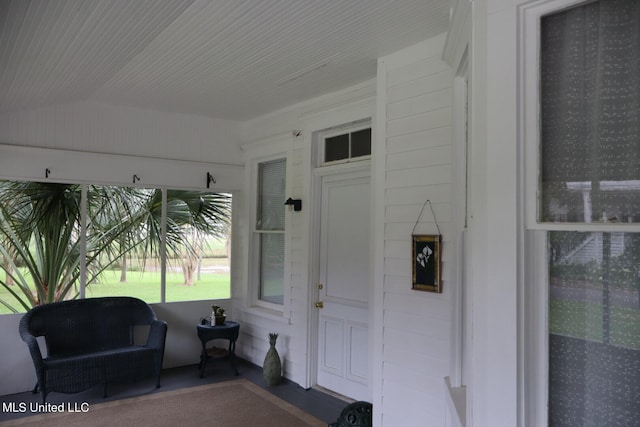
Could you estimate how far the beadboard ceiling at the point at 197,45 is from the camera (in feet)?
8.03

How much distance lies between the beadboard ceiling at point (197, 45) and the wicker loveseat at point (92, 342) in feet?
6.63

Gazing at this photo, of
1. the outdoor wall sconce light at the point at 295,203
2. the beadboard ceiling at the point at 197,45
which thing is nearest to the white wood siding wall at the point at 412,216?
the beadboard ceiling at the point at 197,45

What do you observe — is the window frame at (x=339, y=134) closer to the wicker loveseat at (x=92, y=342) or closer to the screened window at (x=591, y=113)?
the wicker loveseat at (x=92, y=342)

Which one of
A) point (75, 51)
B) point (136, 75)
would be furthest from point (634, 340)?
point (136, 75)

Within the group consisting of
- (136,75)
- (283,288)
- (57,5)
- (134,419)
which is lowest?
(134,419)

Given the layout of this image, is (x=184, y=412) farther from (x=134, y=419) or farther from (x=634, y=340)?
(x=634, y=340)

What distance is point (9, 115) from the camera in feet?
14.4

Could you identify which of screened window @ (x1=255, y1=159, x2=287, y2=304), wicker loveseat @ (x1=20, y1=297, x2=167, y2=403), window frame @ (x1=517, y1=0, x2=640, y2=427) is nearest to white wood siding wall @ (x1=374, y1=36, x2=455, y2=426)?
window frame @ (x1=517, y1=0, x2=640, y2=427)

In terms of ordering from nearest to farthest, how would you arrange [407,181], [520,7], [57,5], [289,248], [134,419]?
[520,7] < [57,5] < [407,181] < [134,419] < [289,248]

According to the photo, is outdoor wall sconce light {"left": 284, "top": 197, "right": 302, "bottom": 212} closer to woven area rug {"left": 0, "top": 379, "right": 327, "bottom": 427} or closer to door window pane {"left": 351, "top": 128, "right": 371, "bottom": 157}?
door window pane {"left": 351, "top": 128, "right": 371, "bottom": 157}

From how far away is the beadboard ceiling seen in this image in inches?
96.3

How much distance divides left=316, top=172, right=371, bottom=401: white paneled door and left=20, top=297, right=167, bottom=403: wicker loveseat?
1.63m

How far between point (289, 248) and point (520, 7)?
3.82 m

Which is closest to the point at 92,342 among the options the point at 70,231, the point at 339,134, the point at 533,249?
the point at 70,231
